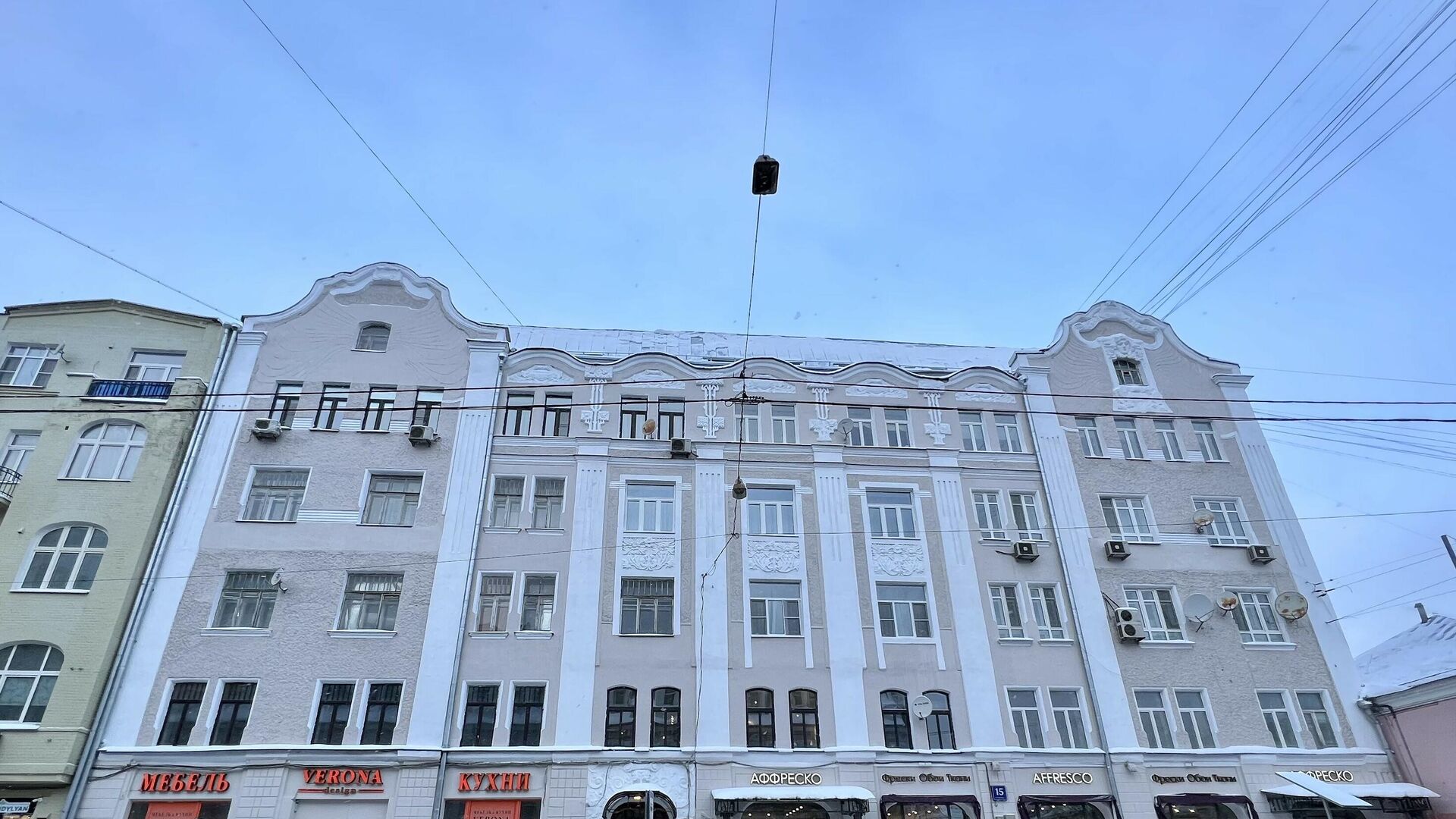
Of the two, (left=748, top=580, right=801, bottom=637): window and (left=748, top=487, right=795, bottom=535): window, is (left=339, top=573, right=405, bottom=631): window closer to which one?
(left=748, top=580, right=801, bottom=637): window

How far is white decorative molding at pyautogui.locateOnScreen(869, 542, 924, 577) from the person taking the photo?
2339 cm

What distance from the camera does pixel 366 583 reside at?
863 inches

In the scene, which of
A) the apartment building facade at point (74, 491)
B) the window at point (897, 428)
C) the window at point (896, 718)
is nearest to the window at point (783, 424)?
the window at point (897, 428)

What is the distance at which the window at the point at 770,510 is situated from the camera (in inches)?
939

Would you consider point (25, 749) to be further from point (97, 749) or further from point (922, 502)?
point (922, 502)

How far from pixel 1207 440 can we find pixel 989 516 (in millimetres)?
8296

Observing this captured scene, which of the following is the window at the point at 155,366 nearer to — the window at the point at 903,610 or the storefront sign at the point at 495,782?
the storefront sign at the point at 495,782

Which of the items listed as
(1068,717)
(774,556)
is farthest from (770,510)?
(1068,717)

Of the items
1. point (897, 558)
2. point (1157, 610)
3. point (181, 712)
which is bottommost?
point (181, 712)

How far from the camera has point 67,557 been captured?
21.1 meters

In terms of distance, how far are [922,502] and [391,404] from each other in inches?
630

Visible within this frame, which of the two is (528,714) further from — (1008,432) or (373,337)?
(1008,432)

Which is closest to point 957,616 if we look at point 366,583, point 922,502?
point 922,502

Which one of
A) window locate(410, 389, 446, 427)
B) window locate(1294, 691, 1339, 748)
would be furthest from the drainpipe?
window locate(1294, 691, 1339, 748)
